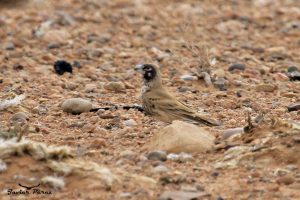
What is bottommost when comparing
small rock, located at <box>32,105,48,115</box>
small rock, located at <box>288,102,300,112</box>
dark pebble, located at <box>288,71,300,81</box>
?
small rock, located at <box>32,105,48,115</box>

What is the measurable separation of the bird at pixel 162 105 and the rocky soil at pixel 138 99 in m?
0.12

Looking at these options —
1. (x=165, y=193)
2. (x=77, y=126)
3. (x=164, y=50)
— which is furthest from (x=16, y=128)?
(x=164, y=50)

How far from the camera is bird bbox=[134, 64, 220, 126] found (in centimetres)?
817

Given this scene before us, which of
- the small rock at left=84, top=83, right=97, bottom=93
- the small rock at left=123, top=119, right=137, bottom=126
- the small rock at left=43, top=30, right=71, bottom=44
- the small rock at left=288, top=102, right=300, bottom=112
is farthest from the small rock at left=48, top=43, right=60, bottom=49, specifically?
the small rock at left=288, top=102, right=300, bottom=112

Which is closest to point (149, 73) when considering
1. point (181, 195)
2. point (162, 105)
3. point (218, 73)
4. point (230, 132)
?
point (162, 105)

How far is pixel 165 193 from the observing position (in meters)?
6.10

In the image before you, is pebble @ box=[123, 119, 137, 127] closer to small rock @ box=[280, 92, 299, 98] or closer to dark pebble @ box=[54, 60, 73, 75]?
small rock @ box=[280, 92, 299, 98]

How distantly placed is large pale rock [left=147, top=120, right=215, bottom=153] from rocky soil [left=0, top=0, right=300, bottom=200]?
0.01 metres

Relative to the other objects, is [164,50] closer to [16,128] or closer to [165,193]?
[16,128]

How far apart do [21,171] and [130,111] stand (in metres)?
2.49

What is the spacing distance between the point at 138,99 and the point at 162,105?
1.02 metres

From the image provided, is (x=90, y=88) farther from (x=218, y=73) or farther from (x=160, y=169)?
(x=160, y=169)

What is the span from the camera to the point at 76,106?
8.70 m

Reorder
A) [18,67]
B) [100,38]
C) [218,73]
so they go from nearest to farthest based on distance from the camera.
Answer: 1. [218,73]
2. [18,67]
3. [100,38]
